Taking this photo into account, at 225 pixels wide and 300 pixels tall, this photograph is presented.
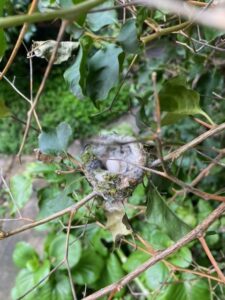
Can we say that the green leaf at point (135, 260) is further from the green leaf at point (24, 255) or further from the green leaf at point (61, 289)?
the green leaf at point (24, 255)

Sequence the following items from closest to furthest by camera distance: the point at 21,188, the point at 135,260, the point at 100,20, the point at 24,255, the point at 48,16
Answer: the point at 48,16
the point at 100,20
the point at 21,188
the point at 135,260
the point at 24,255

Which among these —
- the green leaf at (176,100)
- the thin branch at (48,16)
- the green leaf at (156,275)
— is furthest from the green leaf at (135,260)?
the thin branch at (48,16)

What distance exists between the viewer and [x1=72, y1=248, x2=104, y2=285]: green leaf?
1446 millimetres

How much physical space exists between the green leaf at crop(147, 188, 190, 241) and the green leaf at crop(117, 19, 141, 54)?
0.20 m

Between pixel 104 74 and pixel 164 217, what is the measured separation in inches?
9.0

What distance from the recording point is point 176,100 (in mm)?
617

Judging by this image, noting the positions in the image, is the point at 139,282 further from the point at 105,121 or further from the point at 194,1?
the point at 105,121

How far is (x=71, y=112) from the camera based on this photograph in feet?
A: 8.57

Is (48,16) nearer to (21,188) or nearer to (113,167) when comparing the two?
(113,167)

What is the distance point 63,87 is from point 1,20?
7.90ft

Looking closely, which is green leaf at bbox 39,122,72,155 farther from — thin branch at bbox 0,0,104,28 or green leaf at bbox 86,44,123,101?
thin branch at bbox 0,0,104,28

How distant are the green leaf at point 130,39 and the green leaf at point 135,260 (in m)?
0.91

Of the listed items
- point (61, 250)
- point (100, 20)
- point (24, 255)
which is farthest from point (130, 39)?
point (24, 255)

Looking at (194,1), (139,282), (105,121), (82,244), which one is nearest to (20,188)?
(82,244)
